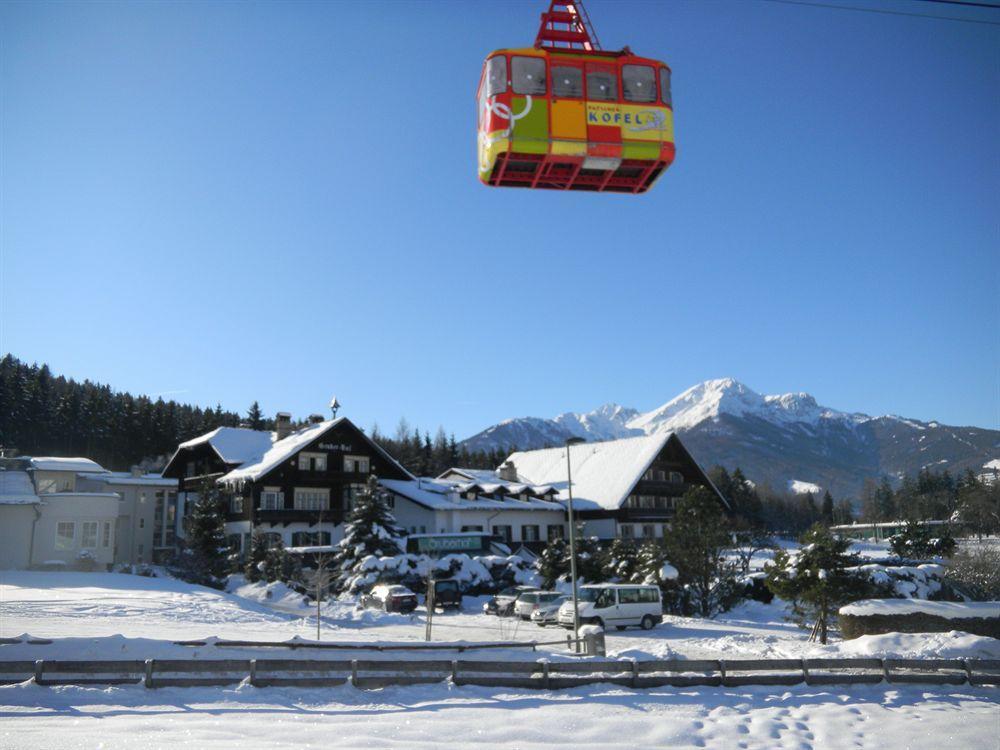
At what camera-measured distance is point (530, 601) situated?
115 feet

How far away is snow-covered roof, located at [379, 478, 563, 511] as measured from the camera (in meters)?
52.9

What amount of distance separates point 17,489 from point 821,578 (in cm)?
3681

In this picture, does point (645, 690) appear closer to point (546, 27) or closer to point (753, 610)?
point (546, 27)

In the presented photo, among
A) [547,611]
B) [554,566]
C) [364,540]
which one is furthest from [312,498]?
[547,611]

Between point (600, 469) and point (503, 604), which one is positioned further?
point (600, 469)

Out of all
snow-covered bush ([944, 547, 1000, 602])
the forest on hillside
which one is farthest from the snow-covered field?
the forest on hillside

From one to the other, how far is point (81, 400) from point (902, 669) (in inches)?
4081

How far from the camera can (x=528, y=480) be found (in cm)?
7194

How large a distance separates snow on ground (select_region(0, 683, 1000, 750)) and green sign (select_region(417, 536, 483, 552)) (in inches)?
1183

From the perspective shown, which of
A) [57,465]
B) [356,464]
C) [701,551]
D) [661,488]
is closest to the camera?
[701,551]

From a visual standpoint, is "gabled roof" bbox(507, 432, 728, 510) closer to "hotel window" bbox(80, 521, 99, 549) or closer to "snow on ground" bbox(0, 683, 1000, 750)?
"hotel window" bbox(80, 521, 99, 549)

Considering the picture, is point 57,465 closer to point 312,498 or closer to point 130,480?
point 130,480

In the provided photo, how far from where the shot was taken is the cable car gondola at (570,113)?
17297mm

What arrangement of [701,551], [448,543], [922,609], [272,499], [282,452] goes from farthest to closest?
[282,452]
[272,499]
[448,543]
[701,551]
[922,609]
